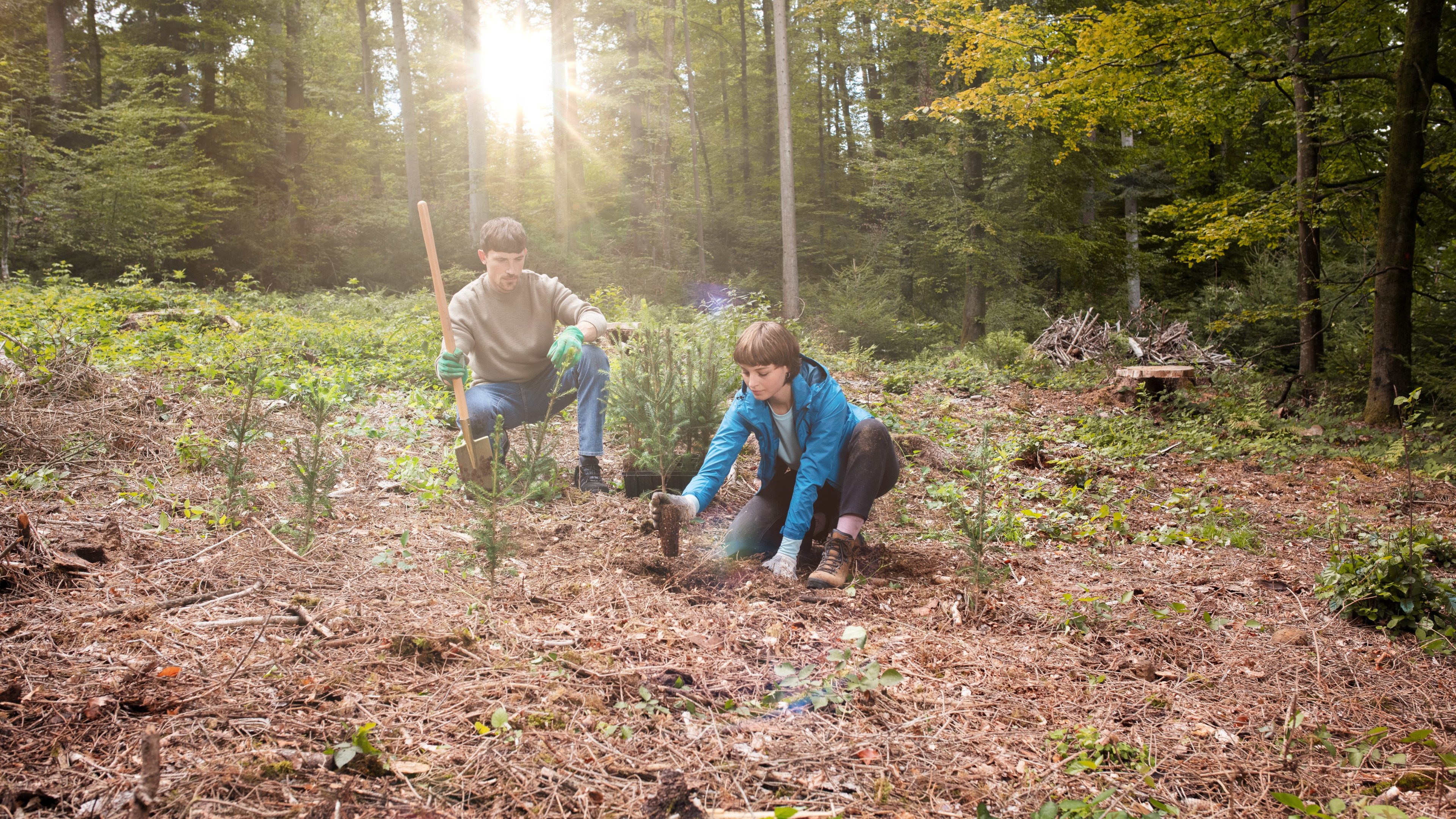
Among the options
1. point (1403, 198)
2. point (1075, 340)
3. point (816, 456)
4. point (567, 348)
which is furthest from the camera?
point (1075, 340)

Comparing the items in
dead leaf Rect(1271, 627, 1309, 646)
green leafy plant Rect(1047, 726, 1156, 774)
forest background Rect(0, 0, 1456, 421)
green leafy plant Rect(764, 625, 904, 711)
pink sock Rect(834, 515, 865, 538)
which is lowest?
dead leaf Rect(1271, 627, 1309, 646)

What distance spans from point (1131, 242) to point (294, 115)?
18.9m

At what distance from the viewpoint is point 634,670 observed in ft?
7.02

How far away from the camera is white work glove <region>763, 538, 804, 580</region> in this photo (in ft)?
10.3

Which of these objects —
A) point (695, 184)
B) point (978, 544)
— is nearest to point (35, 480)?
point (978, 544)

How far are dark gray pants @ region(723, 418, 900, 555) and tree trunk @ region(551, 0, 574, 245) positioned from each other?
14.3m

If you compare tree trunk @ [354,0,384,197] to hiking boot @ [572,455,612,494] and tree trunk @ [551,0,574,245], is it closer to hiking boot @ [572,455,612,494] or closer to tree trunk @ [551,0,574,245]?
tree trunk @ [551,0,574,245]

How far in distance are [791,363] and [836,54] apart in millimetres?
20752

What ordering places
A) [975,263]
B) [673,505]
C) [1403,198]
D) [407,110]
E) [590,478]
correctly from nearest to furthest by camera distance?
[673,505]
[590,478]
[1403,198]
[975,263]
[407,110]

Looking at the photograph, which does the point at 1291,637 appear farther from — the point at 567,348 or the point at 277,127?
the point at 277,127

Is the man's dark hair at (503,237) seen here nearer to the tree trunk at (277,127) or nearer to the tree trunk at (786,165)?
the tree trunk at (786,165)

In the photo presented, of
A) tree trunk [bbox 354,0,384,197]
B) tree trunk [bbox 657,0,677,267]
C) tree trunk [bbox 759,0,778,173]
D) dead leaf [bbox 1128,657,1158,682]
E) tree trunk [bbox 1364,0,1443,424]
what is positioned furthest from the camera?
tree trunk [bbox 759,0,778,173]

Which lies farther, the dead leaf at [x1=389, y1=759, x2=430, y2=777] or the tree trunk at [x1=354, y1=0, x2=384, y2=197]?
the tree trunk at [x1=354, y1=0, x2=384, y2=197]

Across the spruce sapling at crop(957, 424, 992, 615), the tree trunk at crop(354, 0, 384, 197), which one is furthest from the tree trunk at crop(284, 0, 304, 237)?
the spruce sapling at crop(957, 424, 992, 615)
